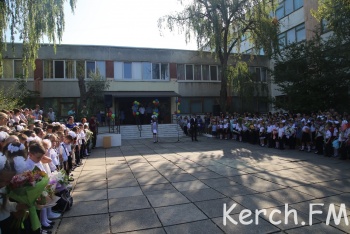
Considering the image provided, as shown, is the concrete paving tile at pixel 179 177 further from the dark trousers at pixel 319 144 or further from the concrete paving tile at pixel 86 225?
the dark trousers at pixel 319 144

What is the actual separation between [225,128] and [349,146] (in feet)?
32.5

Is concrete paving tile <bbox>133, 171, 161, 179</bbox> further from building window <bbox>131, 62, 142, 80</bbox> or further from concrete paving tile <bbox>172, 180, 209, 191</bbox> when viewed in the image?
building window <bbox>131, 62, 142, 80</bbox>

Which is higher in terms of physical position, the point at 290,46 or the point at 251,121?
the point at 290,46

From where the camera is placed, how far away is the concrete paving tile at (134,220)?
4363 mm

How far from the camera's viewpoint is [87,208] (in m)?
5.32

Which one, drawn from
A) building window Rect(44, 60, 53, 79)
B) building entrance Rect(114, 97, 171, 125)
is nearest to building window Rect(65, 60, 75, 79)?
building window Rect(44, 60, 53, 79)

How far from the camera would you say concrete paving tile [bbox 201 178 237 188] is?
22.3ft

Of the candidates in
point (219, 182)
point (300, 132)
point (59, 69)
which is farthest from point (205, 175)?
point (59, 69)

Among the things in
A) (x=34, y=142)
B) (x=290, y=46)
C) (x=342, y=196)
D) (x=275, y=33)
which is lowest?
(x=342, y=196)

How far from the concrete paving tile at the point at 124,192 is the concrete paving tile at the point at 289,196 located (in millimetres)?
3001

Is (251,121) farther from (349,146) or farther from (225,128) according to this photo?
(349,146)

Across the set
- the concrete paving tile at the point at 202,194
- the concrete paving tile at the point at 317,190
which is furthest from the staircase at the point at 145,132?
the concrete paving tile at the point at 317,190

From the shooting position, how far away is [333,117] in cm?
1276

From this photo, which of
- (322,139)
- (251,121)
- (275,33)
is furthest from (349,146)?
(275,33)
